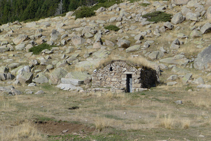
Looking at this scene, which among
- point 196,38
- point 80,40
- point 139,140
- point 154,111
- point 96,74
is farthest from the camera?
point 80,40

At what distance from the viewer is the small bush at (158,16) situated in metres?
34.4

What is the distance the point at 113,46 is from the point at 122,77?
11070 mm

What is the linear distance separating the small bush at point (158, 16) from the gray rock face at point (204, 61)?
12015 mm

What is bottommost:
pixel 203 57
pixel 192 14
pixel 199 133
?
pixel 199 133

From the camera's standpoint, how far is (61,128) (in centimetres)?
923

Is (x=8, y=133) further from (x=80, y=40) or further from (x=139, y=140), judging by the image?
(x=80, y=40)

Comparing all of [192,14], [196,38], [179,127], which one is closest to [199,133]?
[179,127]

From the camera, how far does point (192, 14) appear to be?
1304 inches

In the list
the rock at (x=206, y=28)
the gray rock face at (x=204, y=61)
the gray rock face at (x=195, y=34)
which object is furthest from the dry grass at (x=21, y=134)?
the rock at (x=206, y=28)

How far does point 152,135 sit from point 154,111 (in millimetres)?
4952

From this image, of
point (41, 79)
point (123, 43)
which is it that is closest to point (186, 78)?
point (123, 43)

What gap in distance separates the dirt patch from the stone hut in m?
9.55

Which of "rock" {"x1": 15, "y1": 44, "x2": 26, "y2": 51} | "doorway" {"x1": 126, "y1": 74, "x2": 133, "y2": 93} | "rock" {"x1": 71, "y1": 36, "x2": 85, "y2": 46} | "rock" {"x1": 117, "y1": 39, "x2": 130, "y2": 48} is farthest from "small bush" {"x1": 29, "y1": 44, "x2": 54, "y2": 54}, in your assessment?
"doorway" {"x1": 126, "y1": 74, "x2": 133, "y2": 93}

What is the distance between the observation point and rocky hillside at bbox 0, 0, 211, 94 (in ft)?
74.7
